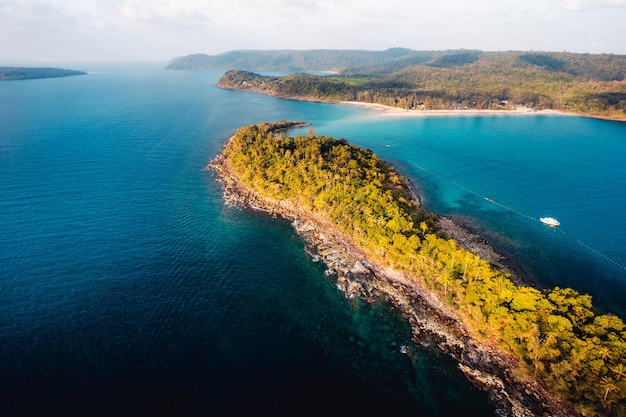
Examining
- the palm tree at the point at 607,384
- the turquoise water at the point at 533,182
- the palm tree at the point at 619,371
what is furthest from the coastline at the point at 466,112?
the palm tree at the point at 607,384

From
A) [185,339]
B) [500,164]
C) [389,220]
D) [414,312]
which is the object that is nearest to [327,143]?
A: [389,220]

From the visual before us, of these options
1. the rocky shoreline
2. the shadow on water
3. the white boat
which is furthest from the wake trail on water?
the rocky shoreline

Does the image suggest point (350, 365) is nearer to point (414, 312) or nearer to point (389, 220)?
point (414, 312)

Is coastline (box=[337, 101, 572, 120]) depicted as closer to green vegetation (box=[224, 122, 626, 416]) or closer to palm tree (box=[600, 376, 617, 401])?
green vegetation (box=[224, 122, 626, 416])

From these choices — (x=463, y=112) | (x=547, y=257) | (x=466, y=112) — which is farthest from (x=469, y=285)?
(x=466, y=112)

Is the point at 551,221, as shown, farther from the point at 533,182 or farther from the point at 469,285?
the point at 469,285

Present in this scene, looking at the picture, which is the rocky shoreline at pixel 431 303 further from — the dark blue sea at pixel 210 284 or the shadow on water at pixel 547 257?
the shadow on water at pixel 547 257
